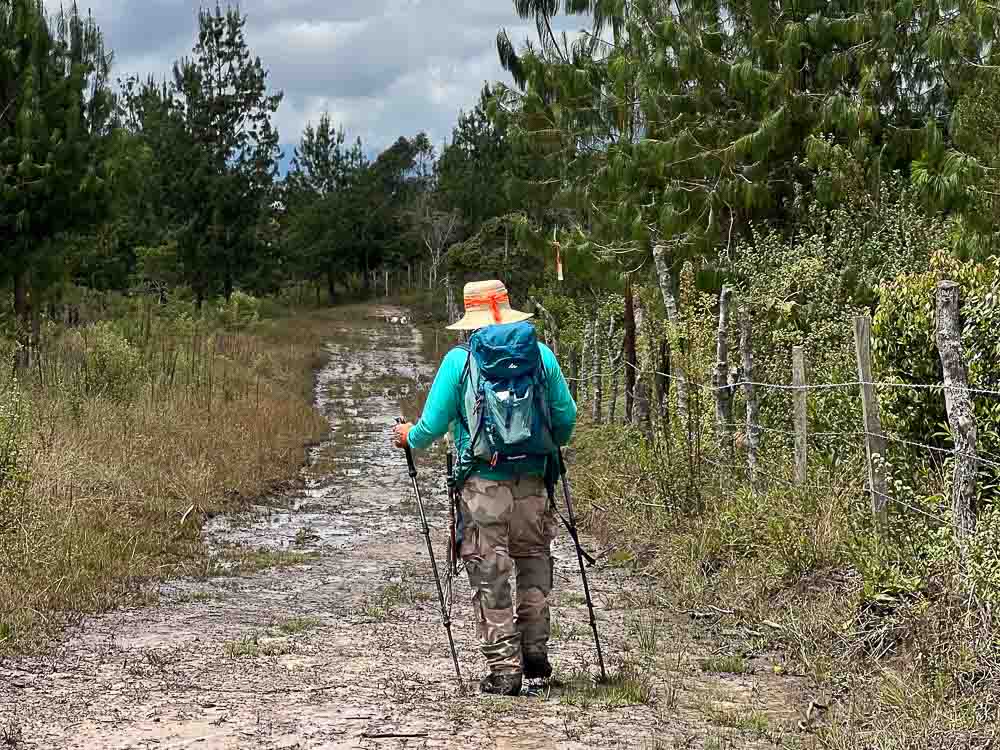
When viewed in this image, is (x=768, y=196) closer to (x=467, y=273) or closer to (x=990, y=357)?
(x=990, y=357)

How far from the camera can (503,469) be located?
5.60 metres

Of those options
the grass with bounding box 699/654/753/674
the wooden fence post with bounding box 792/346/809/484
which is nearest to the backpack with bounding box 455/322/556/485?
the grass with bounding box 699/654/753/674

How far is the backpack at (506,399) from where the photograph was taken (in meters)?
5.48

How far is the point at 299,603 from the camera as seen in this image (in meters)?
8.09

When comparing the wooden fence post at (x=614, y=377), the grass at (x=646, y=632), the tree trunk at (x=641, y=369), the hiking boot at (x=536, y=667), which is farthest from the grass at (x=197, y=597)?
the wooden fence post at (x=614, y=377)

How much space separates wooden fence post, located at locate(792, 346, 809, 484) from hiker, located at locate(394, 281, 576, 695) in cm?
284

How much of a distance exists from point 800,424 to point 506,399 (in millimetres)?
3322

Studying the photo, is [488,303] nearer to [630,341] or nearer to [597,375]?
[630,341]

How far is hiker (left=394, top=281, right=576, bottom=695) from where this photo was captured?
5.50m

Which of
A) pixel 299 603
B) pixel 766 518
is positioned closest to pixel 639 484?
pixel 766 518

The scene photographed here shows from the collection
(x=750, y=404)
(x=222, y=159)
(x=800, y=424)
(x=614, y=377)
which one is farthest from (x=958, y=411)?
(x=222, y=159)

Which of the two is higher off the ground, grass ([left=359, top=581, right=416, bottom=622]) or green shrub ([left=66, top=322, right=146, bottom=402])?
green shrub ([left=66, top=322, right=146, bottom=402])

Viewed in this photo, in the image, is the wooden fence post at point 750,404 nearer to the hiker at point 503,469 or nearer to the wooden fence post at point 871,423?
the wooden fence post at point 871,423

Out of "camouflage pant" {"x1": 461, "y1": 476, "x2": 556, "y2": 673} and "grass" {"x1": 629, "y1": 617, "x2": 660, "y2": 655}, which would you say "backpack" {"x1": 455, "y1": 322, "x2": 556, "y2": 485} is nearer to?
"camouflage pant" {"x1": 461, "y1": 476, "x2": 556, "y2": 673}
